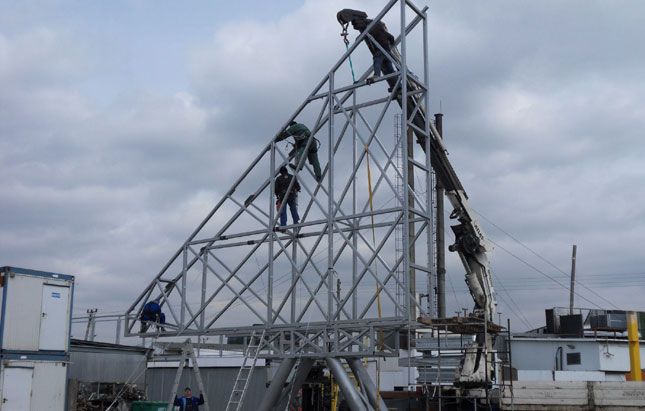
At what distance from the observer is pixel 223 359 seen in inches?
1435

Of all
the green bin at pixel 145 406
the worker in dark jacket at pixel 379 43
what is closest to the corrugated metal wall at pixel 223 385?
the green bin at pixel 145 406

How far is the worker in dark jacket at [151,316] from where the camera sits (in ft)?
78.7

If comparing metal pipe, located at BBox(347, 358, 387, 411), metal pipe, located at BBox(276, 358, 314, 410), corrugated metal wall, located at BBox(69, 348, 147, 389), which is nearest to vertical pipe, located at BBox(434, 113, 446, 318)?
corrugated metal wall, located at BBox(69, 348, 147, 389)

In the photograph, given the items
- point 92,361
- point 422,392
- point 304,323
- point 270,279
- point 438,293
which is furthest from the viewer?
point 438,293

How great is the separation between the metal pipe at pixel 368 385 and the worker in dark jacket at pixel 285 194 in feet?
16.0

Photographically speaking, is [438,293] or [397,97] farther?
[438,293]

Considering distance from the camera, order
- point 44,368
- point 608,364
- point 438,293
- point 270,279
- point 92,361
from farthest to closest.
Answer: point 608,364 < point 438,293 < point 92,361 < point 270,279 < point 44,368

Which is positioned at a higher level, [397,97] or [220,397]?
[397,97]

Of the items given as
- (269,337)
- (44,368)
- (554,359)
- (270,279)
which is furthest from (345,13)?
(554,359)

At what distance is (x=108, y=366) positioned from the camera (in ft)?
83.6

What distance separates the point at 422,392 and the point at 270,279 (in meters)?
8.13

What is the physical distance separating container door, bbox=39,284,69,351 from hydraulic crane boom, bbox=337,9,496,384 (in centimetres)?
1077

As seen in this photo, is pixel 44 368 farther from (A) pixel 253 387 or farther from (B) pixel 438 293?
(B) pixel 438 293

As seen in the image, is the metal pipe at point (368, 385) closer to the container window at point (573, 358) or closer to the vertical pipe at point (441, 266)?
the vertical pipe at point (441, 266)
